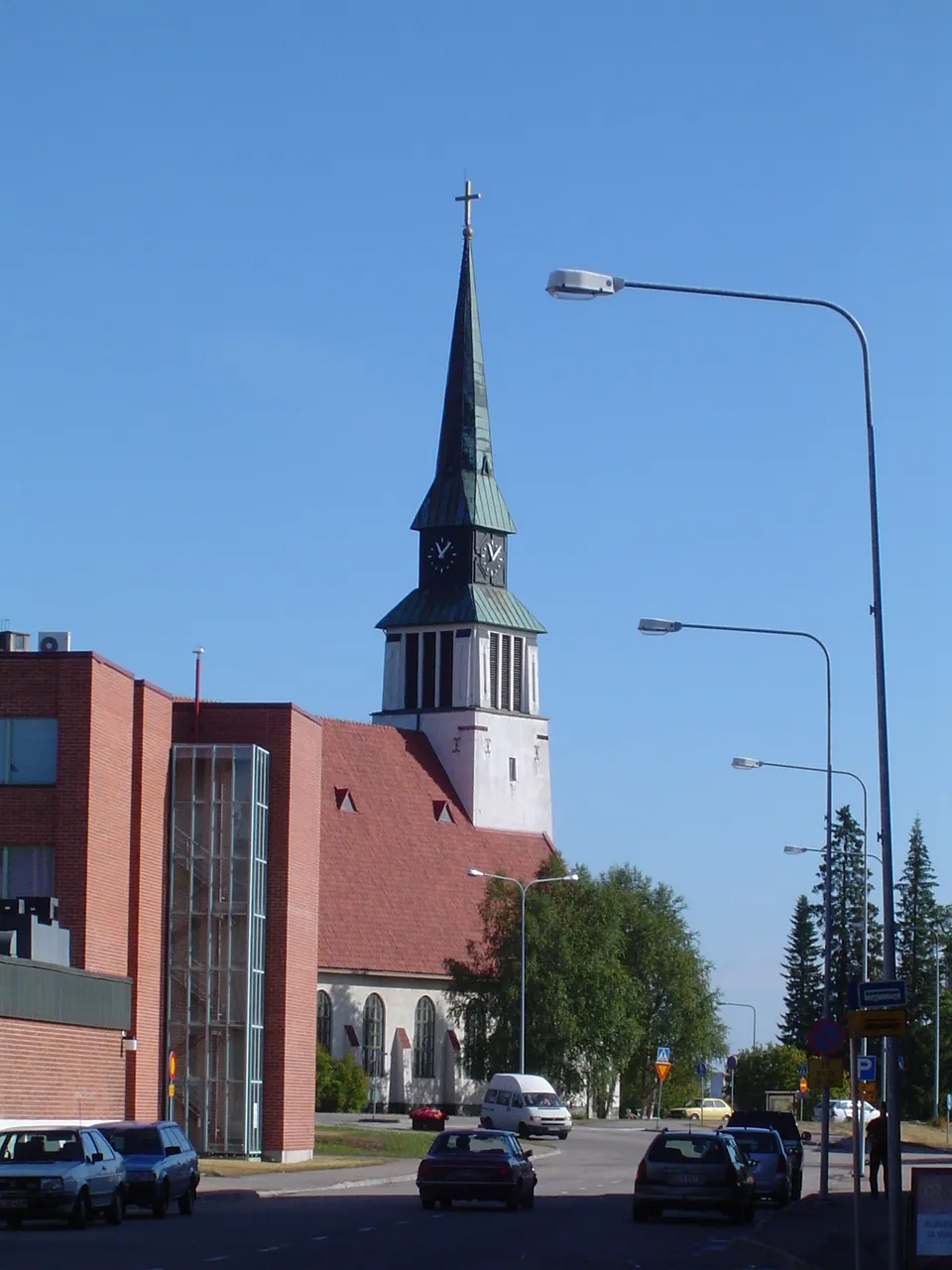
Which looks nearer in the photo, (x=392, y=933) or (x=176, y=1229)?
(x=176, y=1229)

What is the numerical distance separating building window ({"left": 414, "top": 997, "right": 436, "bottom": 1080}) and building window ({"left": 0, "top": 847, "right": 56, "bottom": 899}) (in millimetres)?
47592

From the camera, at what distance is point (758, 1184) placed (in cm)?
3662

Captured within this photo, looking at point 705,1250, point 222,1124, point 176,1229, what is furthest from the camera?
point 222,1124

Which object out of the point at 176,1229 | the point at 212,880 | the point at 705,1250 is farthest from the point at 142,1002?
the point at 705,1250

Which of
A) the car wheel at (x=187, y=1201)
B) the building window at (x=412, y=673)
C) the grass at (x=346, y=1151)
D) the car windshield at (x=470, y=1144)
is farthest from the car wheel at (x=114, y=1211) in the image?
the building window at (x=412, y=673)

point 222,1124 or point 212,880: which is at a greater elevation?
point 212,880

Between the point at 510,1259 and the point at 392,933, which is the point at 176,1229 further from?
the point at 392,933

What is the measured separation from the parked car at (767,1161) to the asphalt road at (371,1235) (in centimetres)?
41

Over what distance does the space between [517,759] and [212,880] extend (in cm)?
5399

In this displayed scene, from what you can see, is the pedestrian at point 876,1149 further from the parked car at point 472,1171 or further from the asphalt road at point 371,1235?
the parked car at point 472,1171

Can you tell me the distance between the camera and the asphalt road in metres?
22.6

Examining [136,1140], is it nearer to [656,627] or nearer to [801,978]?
[656,627]

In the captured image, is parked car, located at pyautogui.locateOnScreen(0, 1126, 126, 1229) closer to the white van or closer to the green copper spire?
the white van

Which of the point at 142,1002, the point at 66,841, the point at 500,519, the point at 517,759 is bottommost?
the point at 142,1002
